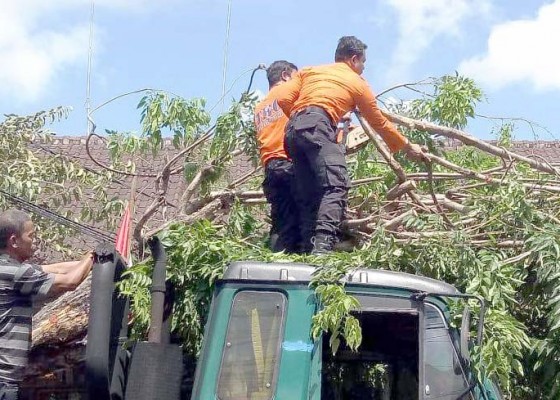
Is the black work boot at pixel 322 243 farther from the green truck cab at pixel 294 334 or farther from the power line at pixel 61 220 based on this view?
the power line at pixel 61 220

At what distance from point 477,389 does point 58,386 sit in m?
2.51

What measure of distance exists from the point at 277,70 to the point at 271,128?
71 cm

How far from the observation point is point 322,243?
5.39 meters

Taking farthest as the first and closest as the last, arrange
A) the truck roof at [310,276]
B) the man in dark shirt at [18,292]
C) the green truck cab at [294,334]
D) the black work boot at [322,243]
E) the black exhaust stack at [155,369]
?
the black work boot at [322,243]
the man in dark shirt at [18,292]
the black exhaust stack at [155,369]
the truck roof at [310,276]
the green truck cab at [294,334]

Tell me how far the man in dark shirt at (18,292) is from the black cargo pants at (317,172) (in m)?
1.25

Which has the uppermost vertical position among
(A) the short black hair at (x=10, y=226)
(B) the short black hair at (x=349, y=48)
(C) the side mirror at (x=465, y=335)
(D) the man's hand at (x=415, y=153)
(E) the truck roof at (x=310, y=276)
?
(B) the short black hair at (x=349, y=48)

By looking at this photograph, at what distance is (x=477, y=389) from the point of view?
4691mm

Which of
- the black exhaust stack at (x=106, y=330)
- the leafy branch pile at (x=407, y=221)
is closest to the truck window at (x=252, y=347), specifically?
the leafy branch pile at (x=407, y=221)

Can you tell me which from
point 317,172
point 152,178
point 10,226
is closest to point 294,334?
point 317,172

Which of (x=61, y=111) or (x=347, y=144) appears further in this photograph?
(x=61, y=111)

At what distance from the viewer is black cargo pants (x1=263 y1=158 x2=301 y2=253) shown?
19.3 ft

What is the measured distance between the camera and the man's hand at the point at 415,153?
20.4ft

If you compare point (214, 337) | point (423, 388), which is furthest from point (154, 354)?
point (423, 388)

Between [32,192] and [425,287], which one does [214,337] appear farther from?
[32,192]
